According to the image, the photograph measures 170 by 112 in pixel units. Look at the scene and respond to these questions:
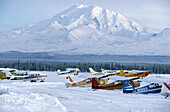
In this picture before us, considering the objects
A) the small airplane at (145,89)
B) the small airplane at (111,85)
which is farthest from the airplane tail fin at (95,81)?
the small airplane at (145,89)

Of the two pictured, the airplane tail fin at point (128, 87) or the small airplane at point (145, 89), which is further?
the airplane tail fin at point (128, 87)

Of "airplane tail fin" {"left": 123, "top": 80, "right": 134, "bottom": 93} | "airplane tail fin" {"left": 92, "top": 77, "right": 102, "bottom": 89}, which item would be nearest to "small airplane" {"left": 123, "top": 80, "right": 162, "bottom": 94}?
"airplane tail fin" {"left": 123, "top": 80, "right": 134, "bottom": 93}

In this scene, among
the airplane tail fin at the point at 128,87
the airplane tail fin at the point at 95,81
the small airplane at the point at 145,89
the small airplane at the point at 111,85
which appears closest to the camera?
the small airplane at the point at 145,89

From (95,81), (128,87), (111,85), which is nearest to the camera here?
(128,87)

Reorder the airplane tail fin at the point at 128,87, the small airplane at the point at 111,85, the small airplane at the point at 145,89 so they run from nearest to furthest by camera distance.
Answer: the small airplane at the point at 145,89
the airplane tail fin at the point at 128,87
the small airplane at the point at 111,85

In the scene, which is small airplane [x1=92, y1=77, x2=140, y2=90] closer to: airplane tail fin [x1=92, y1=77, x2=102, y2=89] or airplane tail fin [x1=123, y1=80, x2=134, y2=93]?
airplane tail fin [x1=92, y1=77, x2=102, y2=89]

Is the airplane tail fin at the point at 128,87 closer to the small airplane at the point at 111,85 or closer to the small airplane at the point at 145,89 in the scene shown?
the small airplane at the point at 145,89

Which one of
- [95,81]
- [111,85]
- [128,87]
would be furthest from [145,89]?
[95,81]

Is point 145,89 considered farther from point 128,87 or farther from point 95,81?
point 95,81

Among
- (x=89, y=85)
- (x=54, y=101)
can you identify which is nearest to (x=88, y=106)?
(x=54, y=101)

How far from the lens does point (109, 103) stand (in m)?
22.2

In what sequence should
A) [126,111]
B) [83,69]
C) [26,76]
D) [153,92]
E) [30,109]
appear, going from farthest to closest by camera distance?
[83,69], [26,76], [153,92], [126,111], [30,109]

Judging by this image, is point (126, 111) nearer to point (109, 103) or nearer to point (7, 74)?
point (109, 103)

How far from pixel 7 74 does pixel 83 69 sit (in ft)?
234
